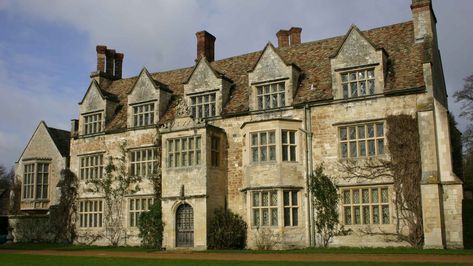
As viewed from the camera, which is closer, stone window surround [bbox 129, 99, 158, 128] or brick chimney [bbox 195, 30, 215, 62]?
stone window surround [bbox 129, 99, 158, 128]

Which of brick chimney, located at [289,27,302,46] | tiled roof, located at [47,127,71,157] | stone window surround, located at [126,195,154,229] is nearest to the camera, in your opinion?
stone window surround, located at [126,195,154,229]

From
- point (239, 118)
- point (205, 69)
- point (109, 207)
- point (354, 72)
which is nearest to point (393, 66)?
point (354, 72)

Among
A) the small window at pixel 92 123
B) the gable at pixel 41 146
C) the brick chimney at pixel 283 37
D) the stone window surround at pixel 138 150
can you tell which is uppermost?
the brick chimney at pixel 283 37

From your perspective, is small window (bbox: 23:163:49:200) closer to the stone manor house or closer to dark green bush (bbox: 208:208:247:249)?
the stone manor house

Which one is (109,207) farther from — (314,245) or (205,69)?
(314,245)

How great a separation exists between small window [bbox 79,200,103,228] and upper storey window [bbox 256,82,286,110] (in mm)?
12521

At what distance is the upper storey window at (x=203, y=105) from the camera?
27.8 meters

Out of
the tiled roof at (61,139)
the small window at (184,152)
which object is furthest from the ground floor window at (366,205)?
the tiled roof at (61,139)

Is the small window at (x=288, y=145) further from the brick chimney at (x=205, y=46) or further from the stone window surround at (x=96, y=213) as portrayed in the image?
the stone window surround at (x=96, y=213)

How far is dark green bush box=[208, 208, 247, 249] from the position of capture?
24.3 meters

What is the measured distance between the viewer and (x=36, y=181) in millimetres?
34031

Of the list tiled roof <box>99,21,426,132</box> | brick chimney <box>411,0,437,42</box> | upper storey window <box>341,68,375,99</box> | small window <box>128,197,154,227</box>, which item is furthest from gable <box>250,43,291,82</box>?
small window <box>128,197,154,227</box>

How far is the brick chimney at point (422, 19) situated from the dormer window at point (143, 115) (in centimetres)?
1552

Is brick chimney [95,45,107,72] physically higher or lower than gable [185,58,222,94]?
higher
